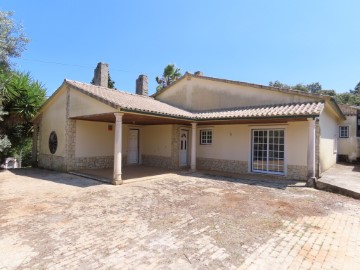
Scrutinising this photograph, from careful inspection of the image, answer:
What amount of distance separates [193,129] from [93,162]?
242 inches

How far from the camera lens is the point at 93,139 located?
45.3 ft

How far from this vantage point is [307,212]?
6.60 meters

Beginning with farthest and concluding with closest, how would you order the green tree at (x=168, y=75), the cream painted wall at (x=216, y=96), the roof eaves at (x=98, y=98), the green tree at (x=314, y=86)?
the green tree at (x=314, y=86) → the green tree at (x=168, y=75) → the cream painted wall at (x=216, y=96) → the roof eaves at (x=98, y=98)

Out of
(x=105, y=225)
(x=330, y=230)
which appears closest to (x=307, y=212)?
(x=330, y=230)

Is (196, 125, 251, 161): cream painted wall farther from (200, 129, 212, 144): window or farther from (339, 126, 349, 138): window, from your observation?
(339, 126, 349, 138): window

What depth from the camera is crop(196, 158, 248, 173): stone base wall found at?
13102 millimetres

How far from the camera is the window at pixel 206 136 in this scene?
14.5 metres

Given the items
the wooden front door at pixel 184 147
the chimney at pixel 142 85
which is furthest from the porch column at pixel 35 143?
the wooden front door at pixel 184 147

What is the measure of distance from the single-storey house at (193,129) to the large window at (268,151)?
5 cm

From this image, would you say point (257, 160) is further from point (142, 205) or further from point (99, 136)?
point (99, 136)

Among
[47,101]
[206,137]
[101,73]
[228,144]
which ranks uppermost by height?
[101,73]

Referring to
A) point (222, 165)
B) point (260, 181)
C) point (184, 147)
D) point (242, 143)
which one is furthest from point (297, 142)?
point (184, 147)

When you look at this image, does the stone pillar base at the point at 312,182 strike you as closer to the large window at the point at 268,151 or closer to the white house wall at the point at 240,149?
the white house wall at the point at 240,149

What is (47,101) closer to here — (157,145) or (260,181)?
(157,145)
